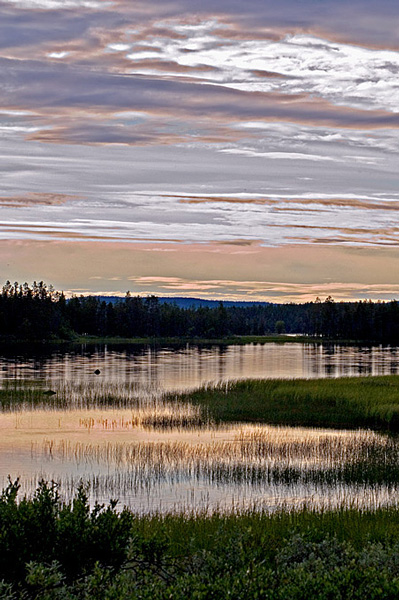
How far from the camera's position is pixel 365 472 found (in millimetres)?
25781

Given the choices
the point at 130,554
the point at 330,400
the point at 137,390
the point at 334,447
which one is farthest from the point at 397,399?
the point at 130,554

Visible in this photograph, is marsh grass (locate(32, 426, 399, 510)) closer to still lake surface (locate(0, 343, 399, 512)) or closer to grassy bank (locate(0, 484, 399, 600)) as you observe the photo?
still lake surface (locate(0, 343, 399, 512))

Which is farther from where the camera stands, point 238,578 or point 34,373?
point 34,373

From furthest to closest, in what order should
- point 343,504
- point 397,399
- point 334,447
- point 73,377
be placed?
point 73,377 → point 397,399 → point 334,447 → point 343,504

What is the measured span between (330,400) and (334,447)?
44.4 feet

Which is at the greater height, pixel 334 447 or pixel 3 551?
pixel 3 551

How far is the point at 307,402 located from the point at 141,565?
33.7m

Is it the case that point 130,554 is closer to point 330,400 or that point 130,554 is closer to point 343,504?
point 343,504

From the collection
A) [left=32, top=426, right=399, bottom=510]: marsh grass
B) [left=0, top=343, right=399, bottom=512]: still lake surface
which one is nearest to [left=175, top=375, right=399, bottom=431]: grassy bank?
[left=0, top=343, right=399, bottom=512]: still lake surface

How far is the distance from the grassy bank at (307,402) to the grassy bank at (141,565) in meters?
24.8

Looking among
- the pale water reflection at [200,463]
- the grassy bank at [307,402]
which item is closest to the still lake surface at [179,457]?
the pale water reflection at [200,463]

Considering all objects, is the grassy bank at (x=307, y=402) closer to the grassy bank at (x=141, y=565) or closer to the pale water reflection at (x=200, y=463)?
the pale water reflection at (x=200, y=463)

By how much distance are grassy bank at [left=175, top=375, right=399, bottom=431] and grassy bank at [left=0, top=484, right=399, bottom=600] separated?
24.8 metres

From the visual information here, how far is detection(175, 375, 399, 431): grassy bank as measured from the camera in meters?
39.0
